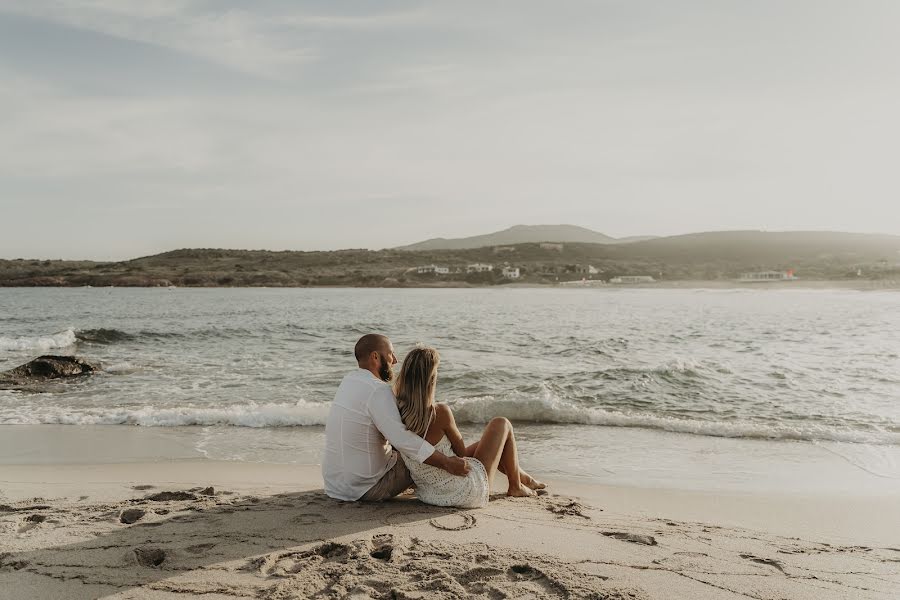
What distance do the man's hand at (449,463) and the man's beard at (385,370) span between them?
71cm

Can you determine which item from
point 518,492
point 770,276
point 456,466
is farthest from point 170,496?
point 770,276

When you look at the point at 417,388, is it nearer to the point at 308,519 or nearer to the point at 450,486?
the point at 450,486

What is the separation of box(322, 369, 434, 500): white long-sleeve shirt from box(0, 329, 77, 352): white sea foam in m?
18.6

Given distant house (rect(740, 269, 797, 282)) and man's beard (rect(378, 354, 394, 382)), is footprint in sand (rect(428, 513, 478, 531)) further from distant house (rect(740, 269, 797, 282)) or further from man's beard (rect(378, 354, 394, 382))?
distant house (rect(740, 269, 797, 282))

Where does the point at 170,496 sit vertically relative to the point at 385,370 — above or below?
below

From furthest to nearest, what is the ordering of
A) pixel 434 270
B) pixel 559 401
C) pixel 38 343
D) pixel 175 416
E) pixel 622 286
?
pixel 434 270 → pixel 622 286 → pixel 38 343 → pixel 559 401 → pixel 175 416

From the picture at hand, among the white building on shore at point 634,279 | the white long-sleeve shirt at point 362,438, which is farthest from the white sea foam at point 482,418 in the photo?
the white building on shore at point 634,279

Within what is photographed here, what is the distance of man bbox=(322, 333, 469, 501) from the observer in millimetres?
4883

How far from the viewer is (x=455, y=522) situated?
15.5 feet

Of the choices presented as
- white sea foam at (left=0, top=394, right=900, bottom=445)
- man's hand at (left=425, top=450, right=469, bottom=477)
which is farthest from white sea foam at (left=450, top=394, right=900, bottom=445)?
man's hand at (left=425, top=450, right=469, bottom=477)

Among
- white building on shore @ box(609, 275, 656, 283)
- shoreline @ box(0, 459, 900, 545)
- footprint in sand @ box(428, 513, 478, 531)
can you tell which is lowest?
shoreline @ box(0, 459, 900, 545)

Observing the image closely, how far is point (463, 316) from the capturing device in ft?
107

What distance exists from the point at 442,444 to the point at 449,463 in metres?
0.35

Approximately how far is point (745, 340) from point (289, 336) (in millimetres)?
15379
